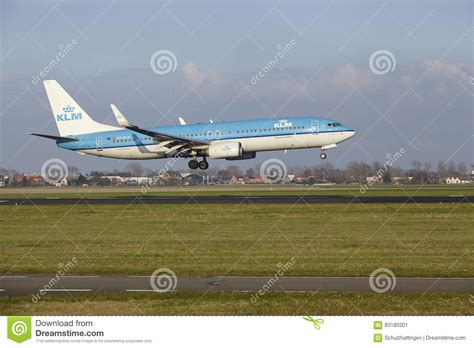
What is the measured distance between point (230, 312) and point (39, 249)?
15.3 metres

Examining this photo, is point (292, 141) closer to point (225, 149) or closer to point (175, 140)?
point (225, 149)

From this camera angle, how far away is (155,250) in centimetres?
2930

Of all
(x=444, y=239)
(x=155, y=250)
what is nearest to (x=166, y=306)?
(x=155, y=250)

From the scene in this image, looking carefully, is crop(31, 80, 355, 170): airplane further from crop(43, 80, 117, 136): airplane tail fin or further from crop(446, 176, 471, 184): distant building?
crop(446, 176, 471, 184): distant building

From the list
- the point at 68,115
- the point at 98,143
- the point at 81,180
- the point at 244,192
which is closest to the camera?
the point at 98,143

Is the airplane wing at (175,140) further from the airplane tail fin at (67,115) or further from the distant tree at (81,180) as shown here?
the distant tree at (81,180)

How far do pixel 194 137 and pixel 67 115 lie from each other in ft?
43.8

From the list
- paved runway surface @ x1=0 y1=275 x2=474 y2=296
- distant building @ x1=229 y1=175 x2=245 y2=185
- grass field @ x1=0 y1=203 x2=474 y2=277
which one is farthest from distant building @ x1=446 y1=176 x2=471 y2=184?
paved runway surface @ x1=0 y1=275 x2=474 y2=296

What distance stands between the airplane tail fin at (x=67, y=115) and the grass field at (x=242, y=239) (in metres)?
17.0

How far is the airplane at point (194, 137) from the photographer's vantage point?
5753cm

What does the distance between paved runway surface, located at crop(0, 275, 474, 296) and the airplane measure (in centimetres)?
3306

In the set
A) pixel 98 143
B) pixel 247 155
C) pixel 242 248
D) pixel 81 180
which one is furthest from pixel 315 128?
pixel 81 180

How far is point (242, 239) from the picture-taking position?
3225 centimetres

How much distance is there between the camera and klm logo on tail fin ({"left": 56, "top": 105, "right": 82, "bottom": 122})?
6650 centimetres
